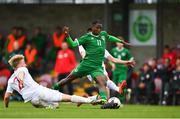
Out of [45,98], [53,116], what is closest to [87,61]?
[45,98]

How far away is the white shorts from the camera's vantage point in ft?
70.6

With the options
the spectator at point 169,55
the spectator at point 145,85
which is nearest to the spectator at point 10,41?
the spectator at point 145,85

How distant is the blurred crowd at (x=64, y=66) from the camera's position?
102 ft

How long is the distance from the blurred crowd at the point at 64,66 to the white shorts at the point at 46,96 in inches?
329

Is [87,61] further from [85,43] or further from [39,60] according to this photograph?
[39,60]

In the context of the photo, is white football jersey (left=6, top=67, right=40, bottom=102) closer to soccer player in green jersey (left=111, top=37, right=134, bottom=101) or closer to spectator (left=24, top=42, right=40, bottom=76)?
soccer player in green jersey (left=111, top=37, right=134, bottom=101)

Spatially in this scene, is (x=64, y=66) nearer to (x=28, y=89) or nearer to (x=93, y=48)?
(x=93, y=48)

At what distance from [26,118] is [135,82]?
14.0 metres

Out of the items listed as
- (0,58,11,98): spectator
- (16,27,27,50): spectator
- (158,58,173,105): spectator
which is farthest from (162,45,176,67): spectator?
(0,58,11,98): spectator

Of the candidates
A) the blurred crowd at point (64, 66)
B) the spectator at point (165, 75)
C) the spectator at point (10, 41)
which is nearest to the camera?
the spectator at point (165, 75)

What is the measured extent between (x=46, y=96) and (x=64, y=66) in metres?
10.1

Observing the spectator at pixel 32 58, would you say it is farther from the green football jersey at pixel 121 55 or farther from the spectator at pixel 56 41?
the green football jersey at pixel 121 55

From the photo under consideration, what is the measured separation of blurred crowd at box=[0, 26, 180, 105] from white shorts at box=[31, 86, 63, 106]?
836 cm

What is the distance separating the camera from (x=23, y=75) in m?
21.5
